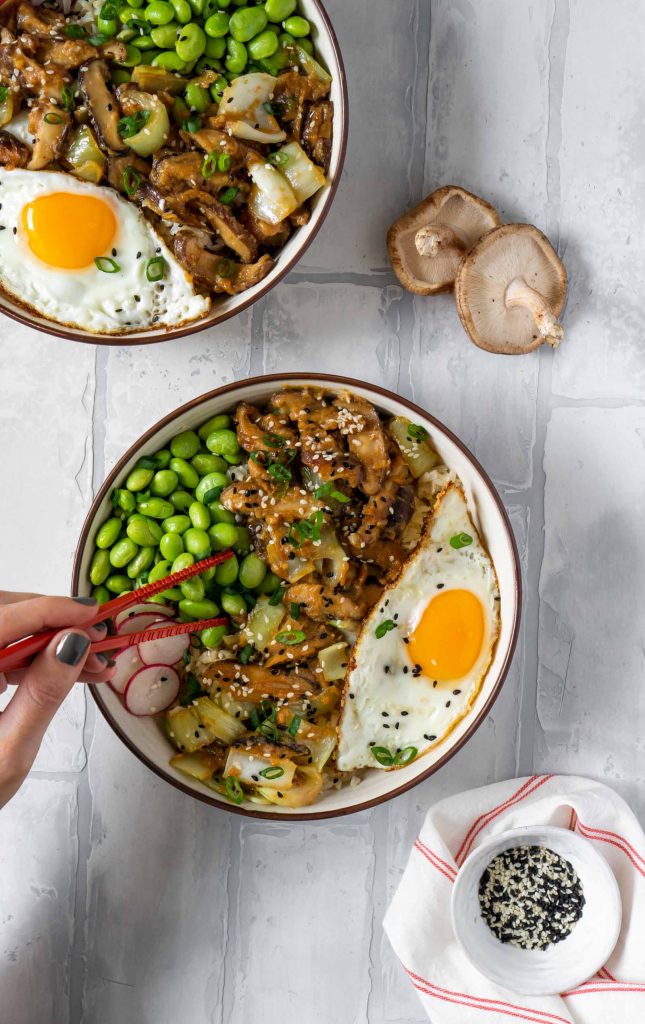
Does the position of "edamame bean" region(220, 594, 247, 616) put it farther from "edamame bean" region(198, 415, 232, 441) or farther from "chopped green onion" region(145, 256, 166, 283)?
"chopped green onion" region(145, 256, 166, 283)

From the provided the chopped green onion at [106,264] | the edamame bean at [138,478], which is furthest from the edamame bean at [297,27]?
the edamame bean at [138,478]

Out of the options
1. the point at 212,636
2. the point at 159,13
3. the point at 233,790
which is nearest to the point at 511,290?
the point at 159,13

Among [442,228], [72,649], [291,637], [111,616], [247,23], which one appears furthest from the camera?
[442,228]

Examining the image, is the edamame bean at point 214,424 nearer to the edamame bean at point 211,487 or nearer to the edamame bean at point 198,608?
the edamame bean at point 211,487

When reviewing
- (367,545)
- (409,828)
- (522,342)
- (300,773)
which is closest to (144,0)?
(522,342)

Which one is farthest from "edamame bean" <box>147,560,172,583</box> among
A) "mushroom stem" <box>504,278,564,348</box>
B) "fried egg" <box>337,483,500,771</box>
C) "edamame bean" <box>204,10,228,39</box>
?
"edamame bean" <box>204,10,228,39</box>

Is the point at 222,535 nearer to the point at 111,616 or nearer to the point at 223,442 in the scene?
the point at 223,442
